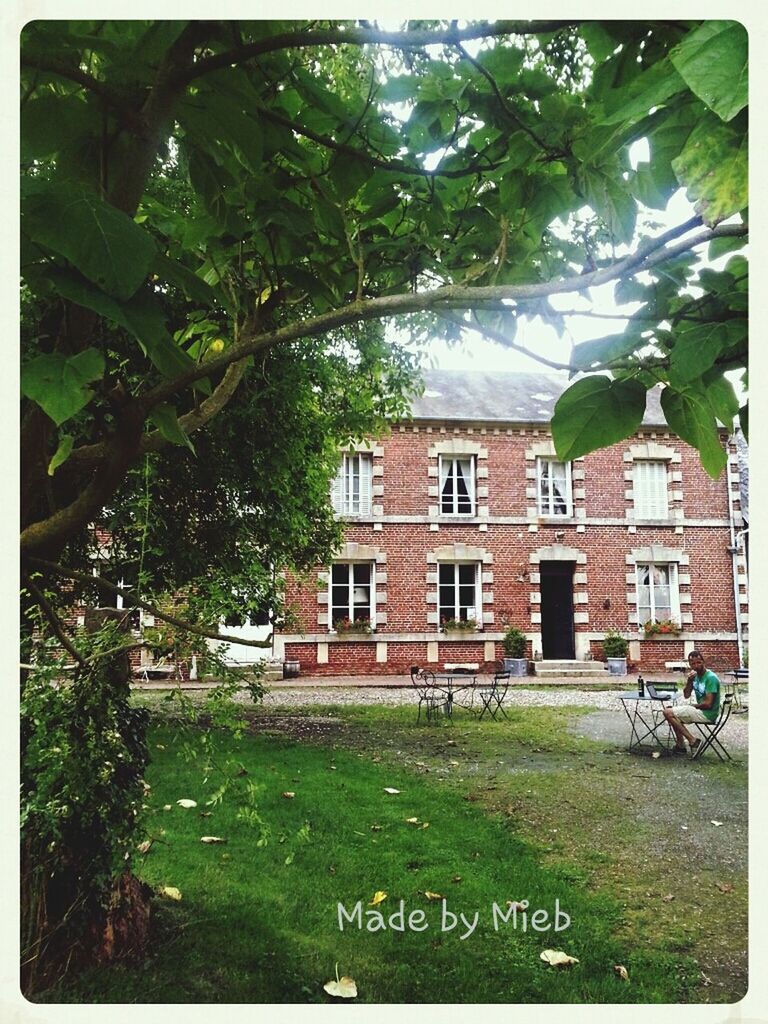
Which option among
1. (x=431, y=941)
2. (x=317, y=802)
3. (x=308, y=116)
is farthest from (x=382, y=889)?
(x=308, y=116)

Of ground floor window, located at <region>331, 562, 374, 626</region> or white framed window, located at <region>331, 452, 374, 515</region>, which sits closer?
ground floor window, located at <region>331, 562, 374, 626</region>

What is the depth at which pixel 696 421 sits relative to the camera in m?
0.73

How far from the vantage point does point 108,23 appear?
81cm

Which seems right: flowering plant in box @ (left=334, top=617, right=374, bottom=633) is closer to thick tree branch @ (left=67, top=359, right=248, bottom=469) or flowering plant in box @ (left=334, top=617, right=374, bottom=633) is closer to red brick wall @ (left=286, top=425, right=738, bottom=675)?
red brick wall @ (left=286, top=425, right=738, bottom=675)

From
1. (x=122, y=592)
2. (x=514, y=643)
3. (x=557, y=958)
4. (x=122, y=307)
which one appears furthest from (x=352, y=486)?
(x=122, y=307)

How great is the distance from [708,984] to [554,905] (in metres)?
0.41

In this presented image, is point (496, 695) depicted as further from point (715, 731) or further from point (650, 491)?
point (650, 491)

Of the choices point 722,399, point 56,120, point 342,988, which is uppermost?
point 56,120

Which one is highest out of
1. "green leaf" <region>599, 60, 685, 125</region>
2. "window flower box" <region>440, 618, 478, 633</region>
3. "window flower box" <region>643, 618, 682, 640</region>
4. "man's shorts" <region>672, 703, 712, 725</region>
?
"green leaf" <region>599, 60, 685, 125</region>

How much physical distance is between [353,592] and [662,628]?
70.2 inches

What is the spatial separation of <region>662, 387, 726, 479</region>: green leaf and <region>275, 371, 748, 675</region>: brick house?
3.19ft

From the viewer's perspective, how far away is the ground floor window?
360cm

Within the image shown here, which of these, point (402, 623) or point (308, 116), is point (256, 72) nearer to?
point (308, 116)

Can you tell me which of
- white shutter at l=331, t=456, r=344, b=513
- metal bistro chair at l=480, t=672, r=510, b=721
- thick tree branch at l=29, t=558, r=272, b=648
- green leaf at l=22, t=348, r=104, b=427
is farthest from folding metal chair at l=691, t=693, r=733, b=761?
white shutter at l=331, t=456, r=344, b=513
